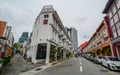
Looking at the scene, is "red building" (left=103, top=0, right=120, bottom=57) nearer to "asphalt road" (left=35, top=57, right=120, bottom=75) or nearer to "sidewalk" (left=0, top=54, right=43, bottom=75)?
"asphalt road" (left=35, top=57, right=120, bottom=75)

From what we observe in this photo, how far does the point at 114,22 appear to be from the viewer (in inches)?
793

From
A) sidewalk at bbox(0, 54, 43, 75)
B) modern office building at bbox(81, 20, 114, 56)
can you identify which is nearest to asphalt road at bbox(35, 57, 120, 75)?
sidewalk at bbox(0, 54, 43, 75)

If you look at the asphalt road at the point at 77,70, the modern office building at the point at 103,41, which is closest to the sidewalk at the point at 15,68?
the asphalt road at the point at 77,70

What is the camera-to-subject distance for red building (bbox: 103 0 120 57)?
60.7 feet

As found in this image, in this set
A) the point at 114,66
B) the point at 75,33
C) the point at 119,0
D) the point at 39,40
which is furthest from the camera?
the point at 75,33

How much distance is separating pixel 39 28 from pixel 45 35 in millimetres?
2407

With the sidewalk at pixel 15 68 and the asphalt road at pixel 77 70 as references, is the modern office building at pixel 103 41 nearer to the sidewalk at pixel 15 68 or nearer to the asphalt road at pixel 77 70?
the asphalt road at pixel 77 70

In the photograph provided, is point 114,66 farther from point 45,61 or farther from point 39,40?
point 39,40

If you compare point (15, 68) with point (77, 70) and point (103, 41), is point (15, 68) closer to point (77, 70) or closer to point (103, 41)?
point (77, 70)

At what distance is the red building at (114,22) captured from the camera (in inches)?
728

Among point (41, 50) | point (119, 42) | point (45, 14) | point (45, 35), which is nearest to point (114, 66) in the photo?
point (119, 42)

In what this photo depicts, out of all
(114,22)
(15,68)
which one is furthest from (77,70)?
(114,22)

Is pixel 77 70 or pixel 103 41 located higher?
pixel 103 41

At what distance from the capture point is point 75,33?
547 feet
